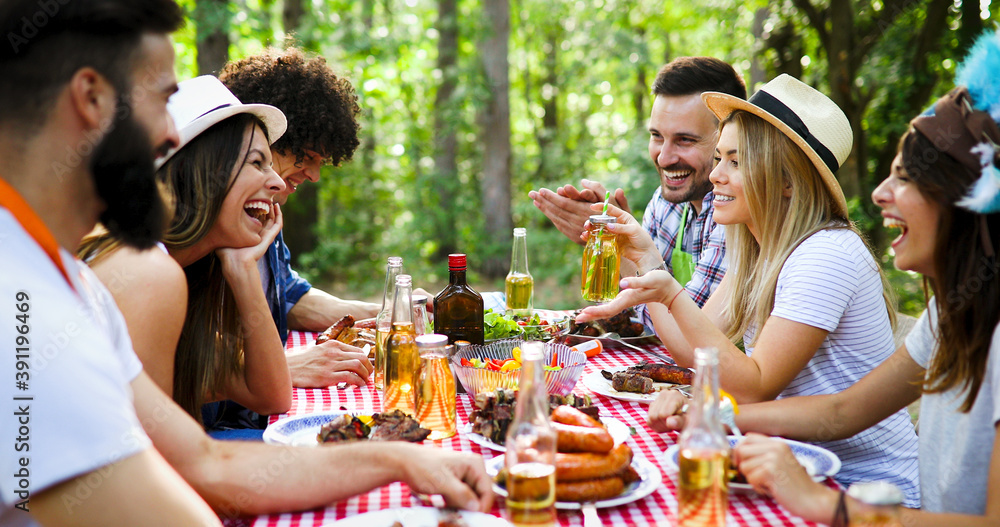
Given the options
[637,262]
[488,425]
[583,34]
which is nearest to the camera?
[488,425]

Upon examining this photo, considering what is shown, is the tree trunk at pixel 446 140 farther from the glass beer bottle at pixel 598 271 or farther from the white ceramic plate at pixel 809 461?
the white ceramic plate at pixel 809 461

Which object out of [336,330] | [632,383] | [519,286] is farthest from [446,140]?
[632,383]

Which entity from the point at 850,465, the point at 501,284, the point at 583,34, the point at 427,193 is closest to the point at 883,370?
the point at 850,465

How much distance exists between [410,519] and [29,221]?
2.96ft

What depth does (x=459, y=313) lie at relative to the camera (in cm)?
265

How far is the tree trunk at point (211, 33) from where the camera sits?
708 cm

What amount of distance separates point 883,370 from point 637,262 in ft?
4.30

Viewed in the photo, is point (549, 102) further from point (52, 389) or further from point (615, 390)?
point (52, 389)

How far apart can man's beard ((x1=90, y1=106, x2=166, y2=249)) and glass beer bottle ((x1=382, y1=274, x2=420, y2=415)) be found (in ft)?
2.66

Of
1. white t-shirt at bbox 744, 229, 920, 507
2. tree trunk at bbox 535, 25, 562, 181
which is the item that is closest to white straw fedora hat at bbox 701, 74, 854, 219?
white t-shirt at bbox 744, 229, 920, 507

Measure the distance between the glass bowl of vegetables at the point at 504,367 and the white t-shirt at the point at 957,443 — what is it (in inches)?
37.8

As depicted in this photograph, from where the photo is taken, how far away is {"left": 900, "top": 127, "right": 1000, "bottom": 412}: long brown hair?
1.65 metres

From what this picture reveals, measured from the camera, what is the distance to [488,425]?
190 centimetres

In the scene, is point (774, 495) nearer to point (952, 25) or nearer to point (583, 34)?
point (952, 25)
